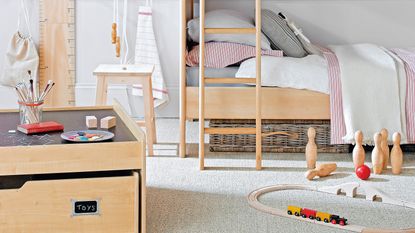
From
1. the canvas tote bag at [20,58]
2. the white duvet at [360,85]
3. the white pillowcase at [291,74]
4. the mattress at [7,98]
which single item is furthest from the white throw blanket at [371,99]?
the mattress at [7,98]

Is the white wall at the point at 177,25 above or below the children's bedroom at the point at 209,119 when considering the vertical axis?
above

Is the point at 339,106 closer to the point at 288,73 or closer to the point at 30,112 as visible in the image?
the point at 288,73

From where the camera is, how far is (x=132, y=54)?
6031 millimetres

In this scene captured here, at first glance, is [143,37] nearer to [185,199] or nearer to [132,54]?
[132,54]

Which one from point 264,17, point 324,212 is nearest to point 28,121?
point 324,212

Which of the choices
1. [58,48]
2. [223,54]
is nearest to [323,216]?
[223,54]

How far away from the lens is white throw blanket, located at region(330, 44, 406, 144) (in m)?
4.70

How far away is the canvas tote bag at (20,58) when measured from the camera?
595 cm

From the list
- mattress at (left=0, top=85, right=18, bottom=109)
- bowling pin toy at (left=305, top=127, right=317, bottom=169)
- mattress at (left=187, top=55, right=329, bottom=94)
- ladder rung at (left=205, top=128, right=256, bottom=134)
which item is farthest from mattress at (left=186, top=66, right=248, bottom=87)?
mattress at (left=0, top=85, right=18, bottom=109)

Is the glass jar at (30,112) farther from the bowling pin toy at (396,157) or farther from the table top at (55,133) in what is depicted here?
the bowling pin toy at (396,157)

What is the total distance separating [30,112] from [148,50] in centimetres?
257

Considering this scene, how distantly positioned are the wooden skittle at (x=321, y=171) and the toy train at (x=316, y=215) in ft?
2.28

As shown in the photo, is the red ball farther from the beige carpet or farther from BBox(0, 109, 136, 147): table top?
BBox(0, 109, 136, 147): table top

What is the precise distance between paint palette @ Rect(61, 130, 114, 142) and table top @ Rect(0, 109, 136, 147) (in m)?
0.02
